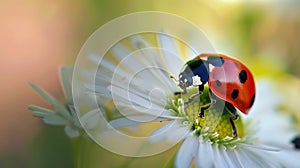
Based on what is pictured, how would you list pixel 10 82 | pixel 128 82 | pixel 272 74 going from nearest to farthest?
pixel 128 82 < pixel 10 82 < pixel 272 74

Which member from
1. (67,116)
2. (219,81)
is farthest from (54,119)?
(219,81)

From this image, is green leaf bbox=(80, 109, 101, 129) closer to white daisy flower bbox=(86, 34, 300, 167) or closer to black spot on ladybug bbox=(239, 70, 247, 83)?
white daisy flower bbox=(86, 34, 300, 167)

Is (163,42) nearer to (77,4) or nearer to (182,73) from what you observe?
(182,73)

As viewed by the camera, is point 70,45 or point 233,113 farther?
point 70,45

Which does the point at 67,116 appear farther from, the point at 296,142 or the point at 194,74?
the point at 296,142

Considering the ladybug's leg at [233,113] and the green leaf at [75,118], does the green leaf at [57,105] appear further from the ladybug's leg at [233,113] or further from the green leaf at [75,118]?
the ladybug's leg at [233,113]

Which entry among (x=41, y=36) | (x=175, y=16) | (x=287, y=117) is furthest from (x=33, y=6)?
(x=287, y=117)

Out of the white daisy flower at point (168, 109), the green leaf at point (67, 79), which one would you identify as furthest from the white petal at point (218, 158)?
the green leaf at point (67, 79)
